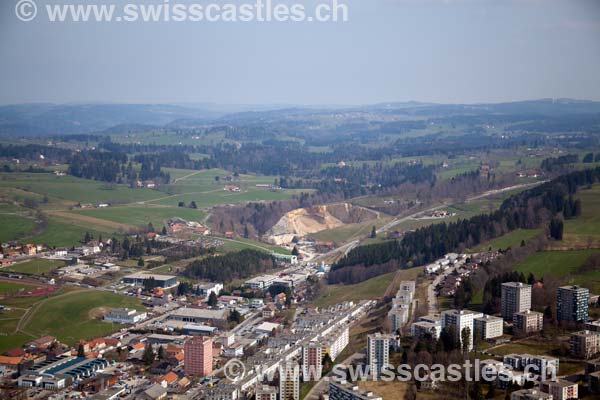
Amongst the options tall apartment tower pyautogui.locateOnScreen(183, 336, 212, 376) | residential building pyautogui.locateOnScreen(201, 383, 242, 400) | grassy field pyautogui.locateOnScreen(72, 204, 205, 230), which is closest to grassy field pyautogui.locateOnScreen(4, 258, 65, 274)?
grassy field pyautogui.locateOnScreen(72, 204, 205, 230)

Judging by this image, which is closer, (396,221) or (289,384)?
(289,384)

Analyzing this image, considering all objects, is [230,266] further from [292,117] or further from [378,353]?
[292,117]

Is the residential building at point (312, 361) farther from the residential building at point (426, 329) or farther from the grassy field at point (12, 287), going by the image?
the grassy field at point (12, 287)

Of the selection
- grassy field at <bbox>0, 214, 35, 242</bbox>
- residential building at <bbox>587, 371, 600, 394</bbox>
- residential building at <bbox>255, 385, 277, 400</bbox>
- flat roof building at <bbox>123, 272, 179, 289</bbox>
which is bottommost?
flat roof building at <bbox>123, 272, 179, 289</bbox>

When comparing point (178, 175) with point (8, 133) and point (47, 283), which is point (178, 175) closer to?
point (47, 283)

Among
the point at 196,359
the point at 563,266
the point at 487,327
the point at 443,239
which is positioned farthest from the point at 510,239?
the point at 196,359

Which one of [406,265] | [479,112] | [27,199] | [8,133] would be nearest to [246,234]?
[27,199]

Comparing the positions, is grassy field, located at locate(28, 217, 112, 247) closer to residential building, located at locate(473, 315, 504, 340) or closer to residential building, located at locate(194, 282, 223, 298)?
residential building, located at locate(194, 282, 223, 298)
